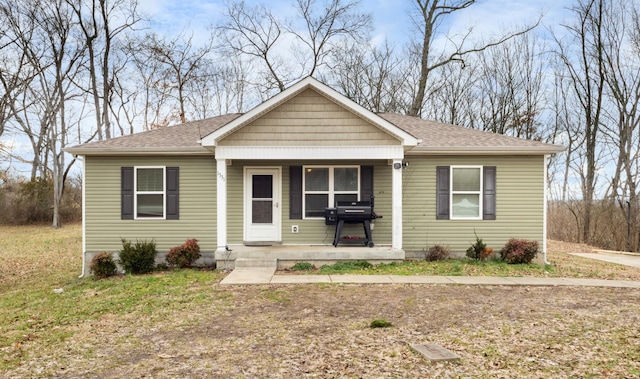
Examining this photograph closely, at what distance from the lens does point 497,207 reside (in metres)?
11.1

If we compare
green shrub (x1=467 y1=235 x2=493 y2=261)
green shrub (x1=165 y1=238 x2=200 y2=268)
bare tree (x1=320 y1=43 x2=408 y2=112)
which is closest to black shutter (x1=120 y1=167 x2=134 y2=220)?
green shrub (x1=165 y1=238 x2=200 y2=268)

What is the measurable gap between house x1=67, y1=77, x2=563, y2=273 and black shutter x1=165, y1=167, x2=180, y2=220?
0.08 ft

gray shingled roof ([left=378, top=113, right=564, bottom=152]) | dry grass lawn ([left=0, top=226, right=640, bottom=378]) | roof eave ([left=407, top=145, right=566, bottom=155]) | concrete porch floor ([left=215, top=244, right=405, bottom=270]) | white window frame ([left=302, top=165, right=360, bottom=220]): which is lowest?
dry grass lawn ([left=0, top=226, right=640, bottom=378])

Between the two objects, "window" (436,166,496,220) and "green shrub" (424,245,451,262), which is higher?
"window" (436,166,496,220)

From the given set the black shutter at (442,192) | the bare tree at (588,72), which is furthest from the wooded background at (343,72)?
the black shutter at (442,192)

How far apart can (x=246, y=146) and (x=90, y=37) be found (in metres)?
18.1

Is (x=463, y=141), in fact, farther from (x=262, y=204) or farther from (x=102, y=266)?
(x=102, y=266)

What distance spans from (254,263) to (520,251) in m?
6.28

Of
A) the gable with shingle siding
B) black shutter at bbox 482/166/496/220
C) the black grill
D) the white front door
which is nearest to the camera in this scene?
the gable with shingle siding

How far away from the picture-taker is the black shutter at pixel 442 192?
36.4 ft

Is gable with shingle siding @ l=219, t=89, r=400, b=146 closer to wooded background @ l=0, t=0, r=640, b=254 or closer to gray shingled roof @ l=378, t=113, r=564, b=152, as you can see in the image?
gray shingled roof @ l=378, t=113, r=564, b=152

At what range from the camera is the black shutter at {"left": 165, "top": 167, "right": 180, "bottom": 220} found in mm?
10867

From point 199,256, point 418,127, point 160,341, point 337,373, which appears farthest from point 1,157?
point 337,373

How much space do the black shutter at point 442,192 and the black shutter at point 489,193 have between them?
35.9 inches
